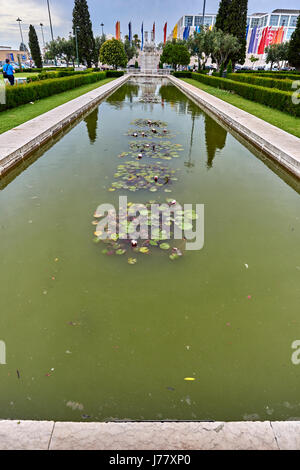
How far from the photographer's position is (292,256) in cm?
408

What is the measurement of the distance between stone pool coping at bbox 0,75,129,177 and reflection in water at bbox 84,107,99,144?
20.5 inches

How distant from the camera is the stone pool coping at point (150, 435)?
6.08 feet

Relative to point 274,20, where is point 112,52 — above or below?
below

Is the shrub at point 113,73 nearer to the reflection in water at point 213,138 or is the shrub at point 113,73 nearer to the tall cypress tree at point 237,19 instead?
the tall cypress tree at point 237,19

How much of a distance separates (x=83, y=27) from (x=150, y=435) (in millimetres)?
58422

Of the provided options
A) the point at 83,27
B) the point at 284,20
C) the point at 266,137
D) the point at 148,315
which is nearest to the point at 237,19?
the point at 83,27

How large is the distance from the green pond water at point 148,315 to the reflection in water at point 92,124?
4814 millimetres

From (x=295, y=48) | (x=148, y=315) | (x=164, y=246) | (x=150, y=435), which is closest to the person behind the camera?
(x=150, y=435)

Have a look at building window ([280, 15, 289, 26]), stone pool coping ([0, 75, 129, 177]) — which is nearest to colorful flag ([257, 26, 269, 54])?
building window ([280, 15, 289, 26])

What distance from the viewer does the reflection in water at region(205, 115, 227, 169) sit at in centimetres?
865

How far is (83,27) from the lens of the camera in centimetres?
4625

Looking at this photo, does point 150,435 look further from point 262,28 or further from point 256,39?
point 256,39

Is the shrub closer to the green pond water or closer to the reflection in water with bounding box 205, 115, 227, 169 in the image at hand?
the reflection in water with bounding box 205, 115, 227, 169

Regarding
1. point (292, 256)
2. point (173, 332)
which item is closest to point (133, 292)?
point (173, 332)
